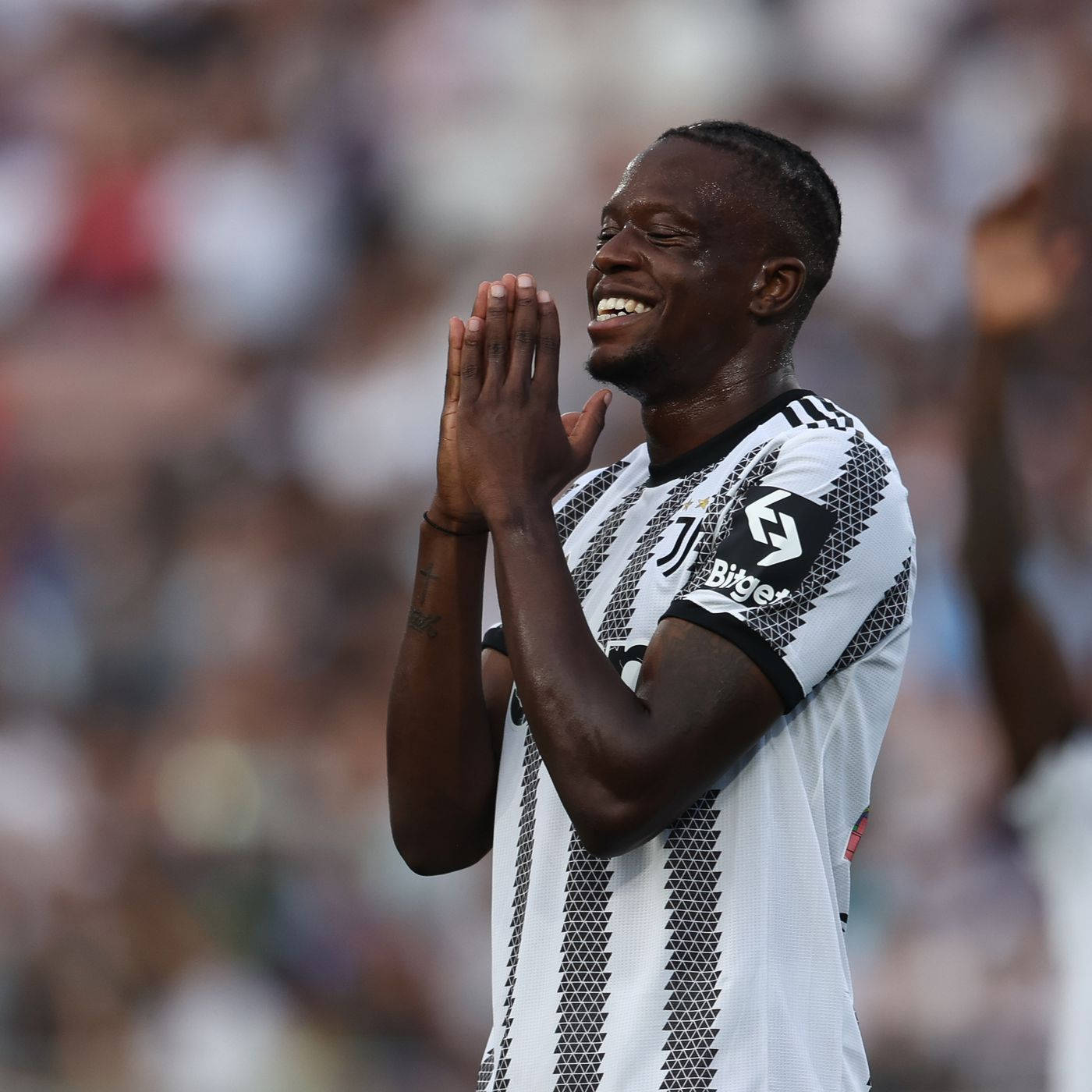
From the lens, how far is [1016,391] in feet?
21.1

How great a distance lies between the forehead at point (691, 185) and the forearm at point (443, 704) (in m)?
0.57

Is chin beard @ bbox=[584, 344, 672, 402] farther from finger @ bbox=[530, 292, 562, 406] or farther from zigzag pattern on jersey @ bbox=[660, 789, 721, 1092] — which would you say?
zigzag pattern on jersey @ bbox=[660, 789, 721, 1092]

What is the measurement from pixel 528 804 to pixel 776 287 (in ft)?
2.81

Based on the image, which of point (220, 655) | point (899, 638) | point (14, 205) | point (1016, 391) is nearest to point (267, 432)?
point (220, 655)

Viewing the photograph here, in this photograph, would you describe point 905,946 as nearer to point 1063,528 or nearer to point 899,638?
point 1063,528

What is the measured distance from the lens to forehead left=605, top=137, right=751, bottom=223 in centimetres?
259

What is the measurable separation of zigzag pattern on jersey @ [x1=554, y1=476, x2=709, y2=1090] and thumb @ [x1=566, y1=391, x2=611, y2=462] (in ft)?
1.81

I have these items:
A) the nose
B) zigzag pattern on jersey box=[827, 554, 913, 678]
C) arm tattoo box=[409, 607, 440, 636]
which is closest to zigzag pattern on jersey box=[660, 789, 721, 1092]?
zigzag pattern on jersey box=[827, 554, 913, 678]

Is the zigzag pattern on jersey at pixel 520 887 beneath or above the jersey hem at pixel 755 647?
beneath

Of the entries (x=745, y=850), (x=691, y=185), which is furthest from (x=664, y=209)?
(x=745, y=850)

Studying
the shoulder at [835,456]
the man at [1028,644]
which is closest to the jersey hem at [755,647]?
the shoulder at [835,456]

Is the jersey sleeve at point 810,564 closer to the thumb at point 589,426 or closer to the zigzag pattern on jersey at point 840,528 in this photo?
the zigzag pattern on jersey at point 840,528

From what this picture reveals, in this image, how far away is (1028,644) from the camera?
412 centimetres

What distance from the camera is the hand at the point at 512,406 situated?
2297 mm
